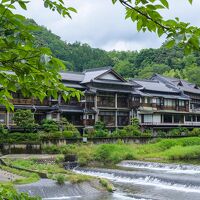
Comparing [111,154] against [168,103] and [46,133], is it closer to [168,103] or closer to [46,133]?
[46,133]

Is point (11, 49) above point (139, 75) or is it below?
below

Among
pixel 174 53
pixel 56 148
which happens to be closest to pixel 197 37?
pixel 56 148

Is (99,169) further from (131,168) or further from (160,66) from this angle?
(160,66)

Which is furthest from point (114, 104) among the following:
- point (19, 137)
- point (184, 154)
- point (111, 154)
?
point (19, 137)

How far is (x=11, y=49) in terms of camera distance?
2.23 meters

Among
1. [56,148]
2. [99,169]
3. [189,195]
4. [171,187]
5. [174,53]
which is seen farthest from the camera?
[174,53]

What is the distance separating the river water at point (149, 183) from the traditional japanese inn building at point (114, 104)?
1408 cm

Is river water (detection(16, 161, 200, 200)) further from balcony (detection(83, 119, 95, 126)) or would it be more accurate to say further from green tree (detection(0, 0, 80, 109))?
balcony (detection(83, 119, 95, 126))

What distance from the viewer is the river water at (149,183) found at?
15.8 m

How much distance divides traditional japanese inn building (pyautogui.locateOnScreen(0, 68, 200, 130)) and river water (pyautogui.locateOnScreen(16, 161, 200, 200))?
14.1 m

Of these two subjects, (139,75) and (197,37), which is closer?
(197,37)

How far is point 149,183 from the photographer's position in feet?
67.1

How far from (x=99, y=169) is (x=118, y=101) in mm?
19652

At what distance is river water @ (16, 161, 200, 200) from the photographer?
15.8 metres
